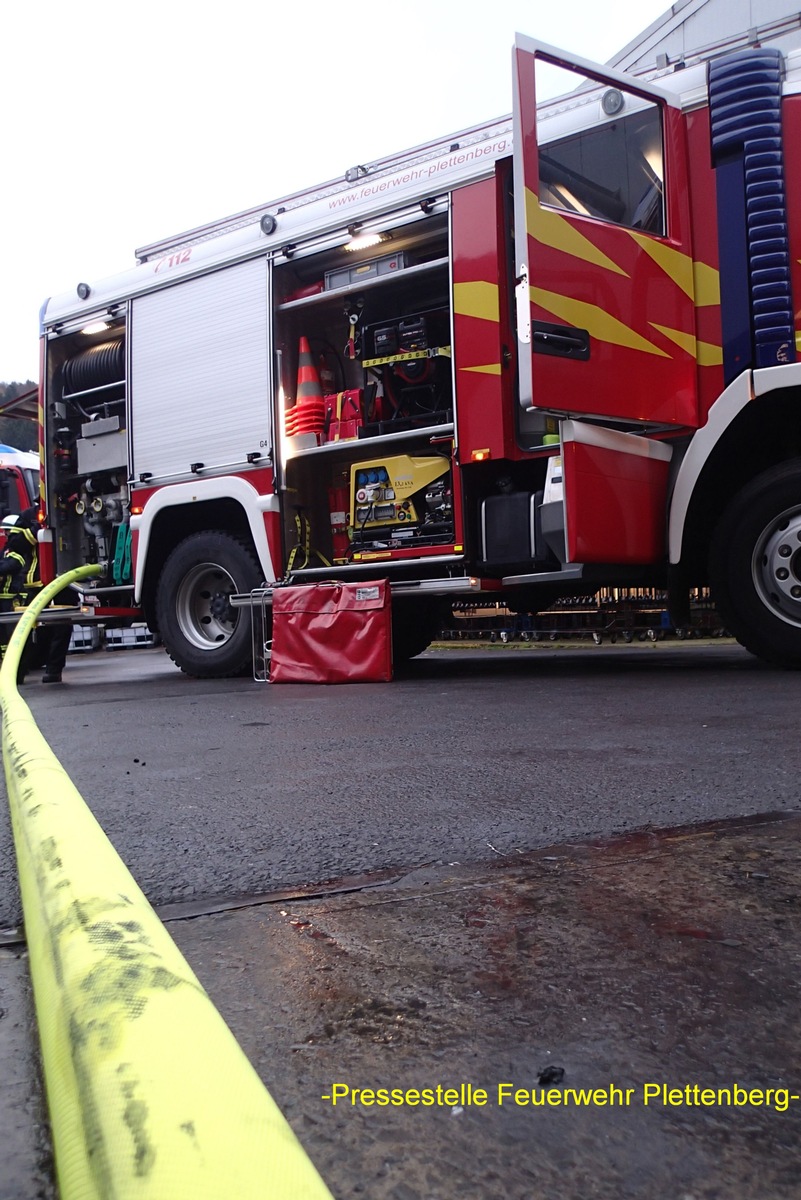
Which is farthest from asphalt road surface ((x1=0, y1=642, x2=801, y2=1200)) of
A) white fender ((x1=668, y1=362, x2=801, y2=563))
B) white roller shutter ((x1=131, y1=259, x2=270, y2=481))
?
white roller shutter ((x1=131, y1=259, x2=270, y2=481))

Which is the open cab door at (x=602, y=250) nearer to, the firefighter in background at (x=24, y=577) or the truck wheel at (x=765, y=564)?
the truck wheel at (x=765, y=564)

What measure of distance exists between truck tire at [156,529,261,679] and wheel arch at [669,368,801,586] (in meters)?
3.10

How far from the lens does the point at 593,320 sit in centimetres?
514

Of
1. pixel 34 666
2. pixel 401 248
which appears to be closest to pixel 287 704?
pixel 401 248

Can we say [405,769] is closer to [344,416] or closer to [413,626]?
[344,416]

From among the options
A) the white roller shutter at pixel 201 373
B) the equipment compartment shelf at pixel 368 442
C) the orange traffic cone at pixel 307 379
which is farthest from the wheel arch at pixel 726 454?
the white roller shutter at pixel 201 373

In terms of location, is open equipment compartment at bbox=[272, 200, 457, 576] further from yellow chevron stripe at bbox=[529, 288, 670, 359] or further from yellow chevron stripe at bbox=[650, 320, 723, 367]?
yellow chevron stripe at bbox=[650, 320, 723, 367]

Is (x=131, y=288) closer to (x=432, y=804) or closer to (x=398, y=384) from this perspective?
(x=398, y=384)

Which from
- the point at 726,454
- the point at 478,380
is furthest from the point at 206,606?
the point at 726,454

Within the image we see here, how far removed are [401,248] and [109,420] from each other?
2.94m

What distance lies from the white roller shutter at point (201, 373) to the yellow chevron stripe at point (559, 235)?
2.65m

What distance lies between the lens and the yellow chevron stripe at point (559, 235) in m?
4.96

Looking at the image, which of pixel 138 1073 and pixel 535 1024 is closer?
pixel 138 1073

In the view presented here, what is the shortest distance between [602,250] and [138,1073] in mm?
5178
